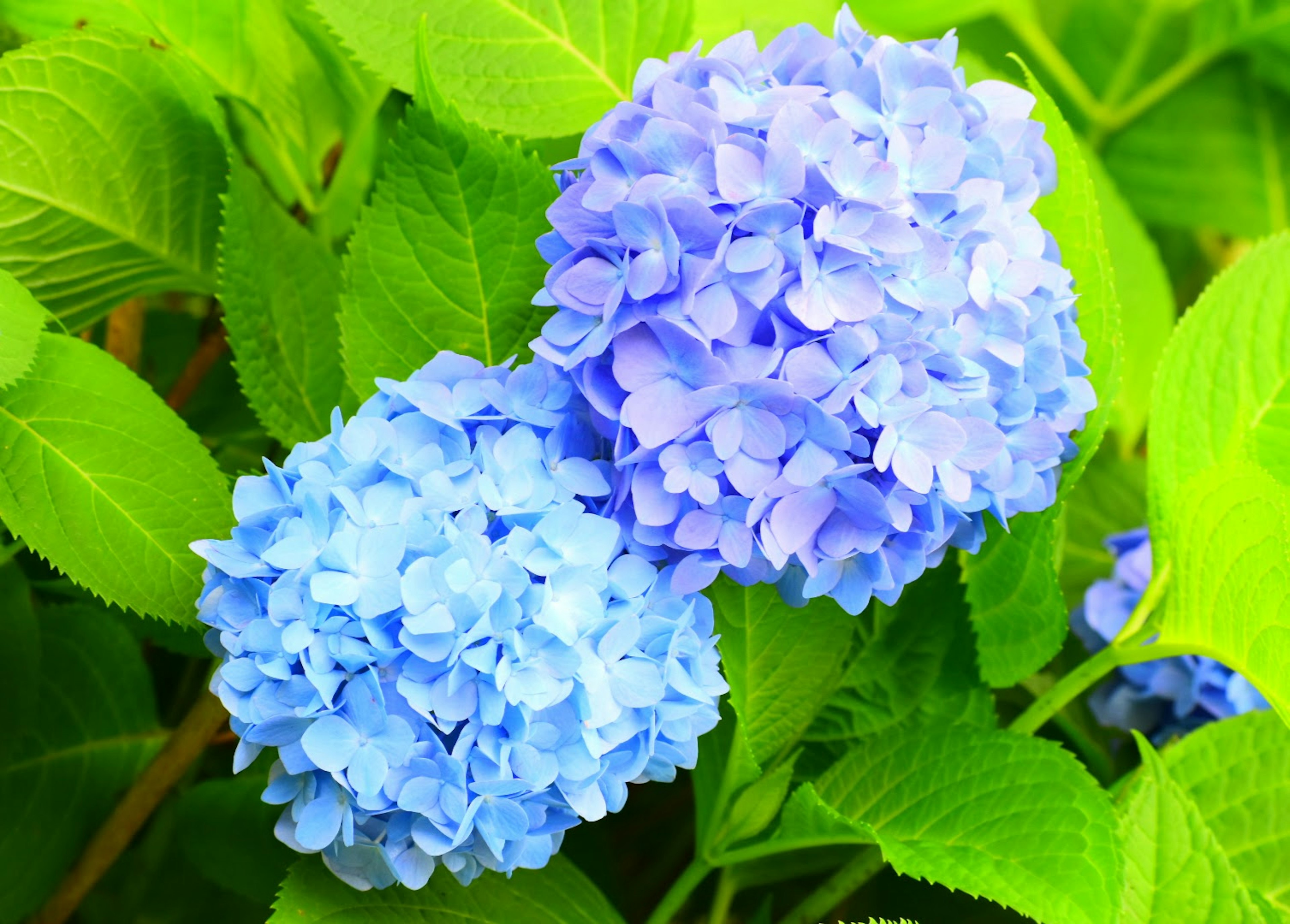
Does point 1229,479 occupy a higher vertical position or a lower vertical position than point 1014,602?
higher

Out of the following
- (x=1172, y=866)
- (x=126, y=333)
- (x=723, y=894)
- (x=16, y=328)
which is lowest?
(x=723, y=894)

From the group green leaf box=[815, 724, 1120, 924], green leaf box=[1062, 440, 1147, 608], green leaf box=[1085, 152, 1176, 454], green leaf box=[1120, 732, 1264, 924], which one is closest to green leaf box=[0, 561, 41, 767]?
green leaf box=[815, 724, 1120, 924]

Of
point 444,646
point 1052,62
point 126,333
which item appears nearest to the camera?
point 444,646

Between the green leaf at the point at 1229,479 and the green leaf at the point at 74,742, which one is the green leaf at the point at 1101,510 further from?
the green leaf at the point at 74,742

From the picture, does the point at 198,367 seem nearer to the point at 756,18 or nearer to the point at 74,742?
the point at 74,742

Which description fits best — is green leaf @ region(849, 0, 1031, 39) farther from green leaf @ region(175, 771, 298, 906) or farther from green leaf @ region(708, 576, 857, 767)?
green leaf @ region(175, 771, 298, 906)

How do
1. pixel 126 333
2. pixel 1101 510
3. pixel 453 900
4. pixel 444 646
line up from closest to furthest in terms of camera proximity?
pixel 444 646 → pixel 453 900 → pixel 126 333 → pixel 1101 510

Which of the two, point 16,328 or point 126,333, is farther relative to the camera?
point 126,333

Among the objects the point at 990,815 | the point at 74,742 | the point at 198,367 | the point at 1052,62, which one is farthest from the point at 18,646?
the point at 1052,62

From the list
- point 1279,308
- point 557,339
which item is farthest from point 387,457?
point 1279,308
